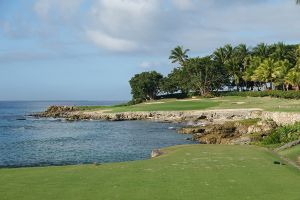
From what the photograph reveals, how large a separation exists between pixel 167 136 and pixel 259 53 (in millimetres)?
79587

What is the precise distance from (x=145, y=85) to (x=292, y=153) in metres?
102

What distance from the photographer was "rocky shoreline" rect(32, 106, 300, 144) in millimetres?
42422

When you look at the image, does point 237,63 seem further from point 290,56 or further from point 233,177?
point 233,177

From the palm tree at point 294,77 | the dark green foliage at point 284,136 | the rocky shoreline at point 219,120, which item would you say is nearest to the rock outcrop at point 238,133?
the rocky shoreline at point 219,120

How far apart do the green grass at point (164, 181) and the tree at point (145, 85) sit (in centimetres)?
10401

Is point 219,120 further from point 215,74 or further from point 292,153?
Answer: point 215,74

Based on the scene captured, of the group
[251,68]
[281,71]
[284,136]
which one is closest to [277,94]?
[281,71]

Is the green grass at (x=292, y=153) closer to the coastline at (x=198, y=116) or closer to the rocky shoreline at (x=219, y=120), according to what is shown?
the rocky shoreline at (x=219, y=120)

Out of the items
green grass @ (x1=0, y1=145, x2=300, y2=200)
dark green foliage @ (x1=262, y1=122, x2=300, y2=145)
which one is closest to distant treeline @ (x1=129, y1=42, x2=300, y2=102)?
dark green foliage @ (x1=262, y1=122, x2=300, y2=145)

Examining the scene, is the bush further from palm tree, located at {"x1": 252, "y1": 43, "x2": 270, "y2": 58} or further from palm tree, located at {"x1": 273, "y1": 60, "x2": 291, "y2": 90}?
palm tree, located at {"x1": 252, "y1": 43, "x2": 270, "y2": 58}

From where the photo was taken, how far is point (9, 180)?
17.2 m

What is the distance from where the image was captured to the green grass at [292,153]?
76.1 ft

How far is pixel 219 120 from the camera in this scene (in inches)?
2657

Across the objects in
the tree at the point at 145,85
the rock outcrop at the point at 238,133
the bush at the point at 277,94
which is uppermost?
the tree at the point at 145,85
